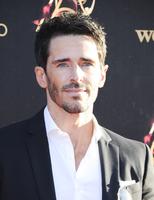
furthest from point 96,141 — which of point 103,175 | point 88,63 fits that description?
point 88,63

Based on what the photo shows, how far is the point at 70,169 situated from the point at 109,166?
0.51 feet

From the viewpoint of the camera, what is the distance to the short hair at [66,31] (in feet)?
7.00

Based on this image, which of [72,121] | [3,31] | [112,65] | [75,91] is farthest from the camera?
[112,65]

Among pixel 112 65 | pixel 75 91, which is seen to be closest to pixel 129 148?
pixel 75 91

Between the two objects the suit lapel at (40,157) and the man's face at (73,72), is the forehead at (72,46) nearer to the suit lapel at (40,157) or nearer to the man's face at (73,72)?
the man's face at (73,72)

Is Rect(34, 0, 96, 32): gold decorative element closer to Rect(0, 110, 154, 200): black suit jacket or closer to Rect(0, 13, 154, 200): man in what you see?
Rect(0, 13, 154, 200): man

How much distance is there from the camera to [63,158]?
210 centimetres

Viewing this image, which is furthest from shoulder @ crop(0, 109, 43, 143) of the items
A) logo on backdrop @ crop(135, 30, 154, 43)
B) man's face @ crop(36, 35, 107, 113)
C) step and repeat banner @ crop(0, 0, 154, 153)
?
logo on backdrop @ crop(135, 30, 154, 43)

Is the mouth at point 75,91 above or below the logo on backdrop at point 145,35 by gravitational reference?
below

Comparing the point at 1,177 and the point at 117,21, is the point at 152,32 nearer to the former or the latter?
the point at 117,21

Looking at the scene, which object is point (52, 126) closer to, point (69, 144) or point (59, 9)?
point (69, 144)

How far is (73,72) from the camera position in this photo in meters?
2.04

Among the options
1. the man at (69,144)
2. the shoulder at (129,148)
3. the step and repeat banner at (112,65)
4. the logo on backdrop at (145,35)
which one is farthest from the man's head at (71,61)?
the logo on backdrop at (145,35)

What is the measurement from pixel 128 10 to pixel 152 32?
0.62 feet
